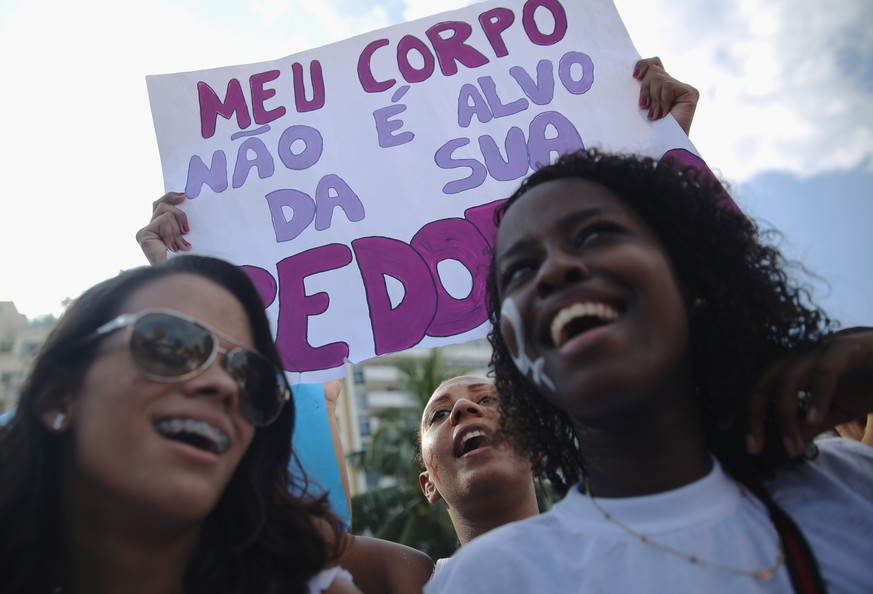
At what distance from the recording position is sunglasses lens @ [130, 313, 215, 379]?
4.78ft

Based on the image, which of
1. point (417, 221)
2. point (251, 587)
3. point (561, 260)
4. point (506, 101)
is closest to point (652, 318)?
point (561, 260)

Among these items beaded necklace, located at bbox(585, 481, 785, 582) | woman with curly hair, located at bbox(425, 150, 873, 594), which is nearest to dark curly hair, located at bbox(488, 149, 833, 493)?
woman with curly hair, located at bbox(425, 150, 873, 594)

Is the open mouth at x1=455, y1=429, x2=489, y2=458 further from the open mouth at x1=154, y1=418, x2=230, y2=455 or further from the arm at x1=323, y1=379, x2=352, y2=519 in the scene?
the open mouth at x1=154, y1=418, x2=230, y2=455

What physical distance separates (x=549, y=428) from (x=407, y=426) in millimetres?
21167

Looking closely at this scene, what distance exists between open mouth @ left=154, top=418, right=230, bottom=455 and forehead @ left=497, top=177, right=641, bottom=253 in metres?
0.88

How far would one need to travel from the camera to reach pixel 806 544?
1359mm

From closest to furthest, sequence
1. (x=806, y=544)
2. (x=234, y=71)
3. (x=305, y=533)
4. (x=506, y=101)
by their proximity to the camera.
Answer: (x=806, y=544) < (x=305, y=533) < (x=506, y=101) < (x=234, y=71)

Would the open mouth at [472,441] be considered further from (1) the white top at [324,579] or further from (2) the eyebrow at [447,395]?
(1) the white top at [324,579]

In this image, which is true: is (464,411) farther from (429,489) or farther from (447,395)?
(429,489)

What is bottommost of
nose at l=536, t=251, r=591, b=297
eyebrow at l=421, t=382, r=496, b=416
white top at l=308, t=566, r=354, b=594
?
white top at l=308, t=566, r=354, b=594

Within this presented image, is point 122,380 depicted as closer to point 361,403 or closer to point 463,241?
point 463,241

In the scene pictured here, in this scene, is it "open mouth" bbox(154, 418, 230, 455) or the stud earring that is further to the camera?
the stud earring

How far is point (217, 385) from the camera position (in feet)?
4.93

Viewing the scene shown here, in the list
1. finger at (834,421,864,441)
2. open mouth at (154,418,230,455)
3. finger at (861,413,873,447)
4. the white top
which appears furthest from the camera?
finger at (834,421,864,441)
